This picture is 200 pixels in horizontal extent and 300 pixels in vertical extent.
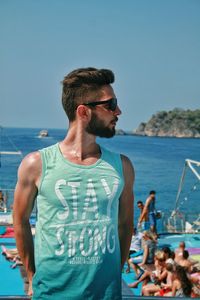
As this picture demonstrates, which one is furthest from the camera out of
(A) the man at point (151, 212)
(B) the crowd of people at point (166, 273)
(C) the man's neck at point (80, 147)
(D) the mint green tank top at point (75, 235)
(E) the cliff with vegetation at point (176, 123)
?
(E) the cliff with vegetation at point (176, 123)

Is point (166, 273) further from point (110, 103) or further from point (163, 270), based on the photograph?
point (110, 103)

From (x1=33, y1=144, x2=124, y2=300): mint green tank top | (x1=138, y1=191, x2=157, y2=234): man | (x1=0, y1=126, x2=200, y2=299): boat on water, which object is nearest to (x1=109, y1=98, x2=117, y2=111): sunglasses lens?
(x1=33, y1=144, x2=124, y2=300): mint green tank top

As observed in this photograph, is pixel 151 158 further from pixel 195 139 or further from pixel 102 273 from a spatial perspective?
pixel 102 273

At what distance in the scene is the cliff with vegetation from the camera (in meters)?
171

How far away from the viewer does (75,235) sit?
205 centimetres

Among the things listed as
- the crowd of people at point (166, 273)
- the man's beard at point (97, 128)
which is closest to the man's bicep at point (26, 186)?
the man's beard at point (97, 128)

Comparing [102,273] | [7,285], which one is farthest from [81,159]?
[7,285]

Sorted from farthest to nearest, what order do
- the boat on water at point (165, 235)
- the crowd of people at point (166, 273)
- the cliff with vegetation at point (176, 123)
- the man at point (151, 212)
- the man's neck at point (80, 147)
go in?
the cliff with vegetation at point (176, 123) < the man at point (151, 212) < the boat on water at point (165, 235) < the crowd of people at point (166, 273) < the man's neck at point (80, 147)

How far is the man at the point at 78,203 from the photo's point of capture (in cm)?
206

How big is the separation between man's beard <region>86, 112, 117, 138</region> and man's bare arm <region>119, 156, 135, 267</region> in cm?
13

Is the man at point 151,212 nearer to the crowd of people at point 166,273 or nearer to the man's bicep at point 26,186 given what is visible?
the crowd of people at point 166,273

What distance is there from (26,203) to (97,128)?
0.43 metres

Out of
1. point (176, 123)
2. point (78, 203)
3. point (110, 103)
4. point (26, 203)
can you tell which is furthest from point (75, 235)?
point (176, 123)

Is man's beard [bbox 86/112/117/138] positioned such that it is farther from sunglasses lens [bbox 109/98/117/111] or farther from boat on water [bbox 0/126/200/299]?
boat on water [bbox 0/126/200/299]
